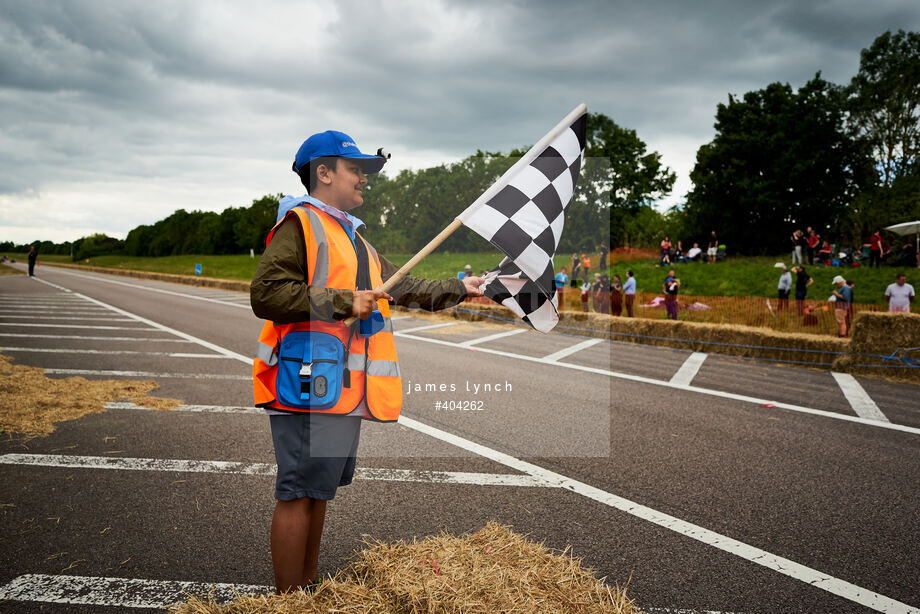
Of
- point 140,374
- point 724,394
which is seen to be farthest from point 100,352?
point 724,394

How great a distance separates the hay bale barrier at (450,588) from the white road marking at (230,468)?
5.64 ft

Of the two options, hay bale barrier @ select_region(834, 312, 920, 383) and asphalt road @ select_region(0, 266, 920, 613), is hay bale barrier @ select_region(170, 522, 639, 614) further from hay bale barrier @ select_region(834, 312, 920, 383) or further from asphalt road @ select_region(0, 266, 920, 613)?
hay bale barrier @ select_region(834, 312, 920, 383)

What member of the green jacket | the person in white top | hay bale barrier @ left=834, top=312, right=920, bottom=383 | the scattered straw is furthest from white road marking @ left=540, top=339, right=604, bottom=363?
the green jacket

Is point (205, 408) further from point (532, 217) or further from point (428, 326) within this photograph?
point (428, 326)

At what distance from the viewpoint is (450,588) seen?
2064mm

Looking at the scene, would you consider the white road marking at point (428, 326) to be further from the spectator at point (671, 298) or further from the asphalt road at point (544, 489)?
the spectator at point (671, 298)

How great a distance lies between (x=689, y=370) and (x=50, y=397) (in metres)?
9.27

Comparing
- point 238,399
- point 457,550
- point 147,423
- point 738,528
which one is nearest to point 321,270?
point 457,550

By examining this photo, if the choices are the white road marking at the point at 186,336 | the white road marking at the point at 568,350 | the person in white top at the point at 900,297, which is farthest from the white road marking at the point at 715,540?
the person in white top at the point at 900,297

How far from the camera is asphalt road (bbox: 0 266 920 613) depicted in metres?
2.84

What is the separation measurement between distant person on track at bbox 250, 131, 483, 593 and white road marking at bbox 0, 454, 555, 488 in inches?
74.1

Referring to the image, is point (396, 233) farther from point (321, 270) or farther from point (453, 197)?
point (321, 270)

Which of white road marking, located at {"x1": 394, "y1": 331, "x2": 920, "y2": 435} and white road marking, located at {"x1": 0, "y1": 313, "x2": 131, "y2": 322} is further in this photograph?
white road marking, located at {"x1": 0, "y1": 313, "x2": 131, "y2": 322}

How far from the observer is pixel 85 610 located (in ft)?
8.29
